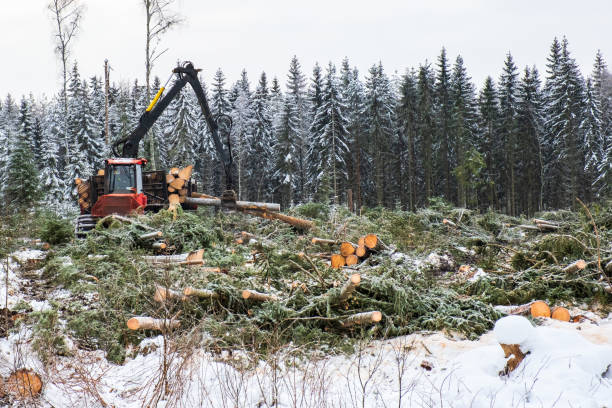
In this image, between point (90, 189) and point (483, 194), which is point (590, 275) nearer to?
point (90, 189)

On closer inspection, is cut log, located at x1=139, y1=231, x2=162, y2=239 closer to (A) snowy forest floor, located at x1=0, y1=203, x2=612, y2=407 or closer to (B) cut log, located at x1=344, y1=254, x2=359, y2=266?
(A) snowy forest floor, located at x1=0, y1=203, x2=612, y2=407

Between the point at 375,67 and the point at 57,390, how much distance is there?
3726 centimetres

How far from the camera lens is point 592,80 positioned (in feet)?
121

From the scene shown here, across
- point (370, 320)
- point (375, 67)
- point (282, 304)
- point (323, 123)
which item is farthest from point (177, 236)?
point (375, 67)

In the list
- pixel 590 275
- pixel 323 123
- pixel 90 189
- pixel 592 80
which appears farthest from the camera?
pixel 592 80

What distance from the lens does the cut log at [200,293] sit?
558cm

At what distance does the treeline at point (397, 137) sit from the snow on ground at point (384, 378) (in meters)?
26.2

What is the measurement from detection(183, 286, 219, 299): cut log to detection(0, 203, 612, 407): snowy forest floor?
0.11 m

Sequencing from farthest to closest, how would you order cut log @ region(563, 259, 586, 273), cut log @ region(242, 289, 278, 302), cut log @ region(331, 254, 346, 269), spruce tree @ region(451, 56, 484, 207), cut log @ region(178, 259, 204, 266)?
spruce tree @ region(451, 56, 484, 207), cut log @ region(331, 254, 346, 269), cut log @ region(178, 259, 204, 266), cut log @ region(563, 259, 586, 273), cut log @ region(242, 289, 278, 302)

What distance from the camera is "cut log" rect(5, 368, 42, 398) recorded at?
11.2 feet

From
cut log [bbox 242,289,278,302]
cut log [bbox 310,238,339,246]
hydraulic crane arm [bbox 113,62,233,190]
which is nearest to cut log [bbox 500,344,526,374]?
cut log [bbox 242,289,278,302]

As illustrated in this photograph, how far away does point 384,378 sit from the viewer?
4219mm

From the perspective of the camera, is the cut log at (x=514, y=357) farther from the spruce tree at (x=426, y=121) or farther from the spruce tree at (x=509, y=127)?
the spruce tree at (x=509, y=127)

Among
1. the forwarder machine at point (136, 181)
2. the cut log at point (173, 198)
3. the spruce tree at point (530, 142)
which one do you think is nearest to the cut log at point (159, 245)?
the forwarder machine at point (136, 181)
